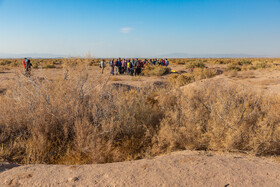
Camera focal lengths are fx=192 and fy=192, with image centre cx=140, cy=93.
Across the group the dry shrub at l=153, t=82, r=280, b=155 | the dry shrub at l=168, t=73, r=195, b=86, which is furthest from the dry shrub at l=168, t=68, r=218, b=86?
the dry shrub at l=153, t=82, r=280, b=155

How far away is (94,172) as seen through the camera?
10.5 ft

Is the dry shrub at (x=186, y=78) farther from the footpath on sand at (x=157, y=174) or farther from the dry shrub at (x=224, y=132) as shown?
the footpath on sand at (x=157, y=174)

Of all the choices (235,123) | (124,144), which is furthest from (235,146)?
(124,144)

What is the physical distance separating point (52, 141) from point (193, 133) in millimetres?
3558

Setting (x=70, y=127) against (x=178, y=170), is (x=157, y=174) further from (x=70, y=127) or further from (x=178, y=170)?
(x=70, y=127)

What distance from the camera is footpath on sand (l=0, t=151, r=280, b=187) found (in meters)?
2.92

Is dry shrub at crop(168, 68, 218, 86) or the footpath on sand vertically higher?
dry shrub at crop(168, 68, 218, 86)

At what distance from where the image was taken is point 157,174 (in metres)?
3.13

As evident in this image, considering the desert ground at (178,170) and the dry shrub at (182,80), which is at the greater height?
the dry shrub at (182,80)

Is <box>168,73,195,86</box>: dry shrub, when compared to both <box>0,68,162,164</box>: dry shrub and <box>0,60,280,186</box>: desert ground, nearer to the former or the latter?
<box>0,68,162,164</box>: dry shrub

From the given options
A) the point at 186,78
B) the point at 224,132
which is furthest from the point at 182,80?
the point at 224,132

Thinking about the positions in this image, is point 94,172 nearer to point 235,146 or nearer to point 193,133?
point 193,133

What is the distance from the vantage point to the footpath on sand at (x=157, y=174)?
9.57ft

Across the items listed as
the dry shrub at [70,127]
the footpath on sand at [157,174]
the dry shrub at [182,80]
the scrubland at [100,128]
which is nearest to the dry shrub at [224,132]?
the scrubland at [100,128]
